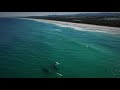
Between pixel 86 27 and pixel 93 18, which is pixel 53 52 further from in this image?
pixel 93 18

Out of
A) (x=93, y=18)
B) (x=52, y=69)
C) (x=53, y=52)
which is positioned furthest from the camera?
(x=93, y=18)

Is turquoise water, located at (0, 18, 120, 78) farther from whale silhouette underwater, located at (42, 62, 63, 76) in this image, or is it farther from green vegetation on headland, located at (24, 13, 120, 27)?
green vegetation on headland, located at (24, 13, 120, 27)

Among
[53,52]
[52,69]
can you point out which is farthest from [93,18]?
[52,69]

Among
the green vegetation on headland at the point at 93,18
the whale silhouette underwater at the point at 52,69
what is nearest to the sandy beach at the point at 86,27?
the green vegetation on headland at the point at 93,18

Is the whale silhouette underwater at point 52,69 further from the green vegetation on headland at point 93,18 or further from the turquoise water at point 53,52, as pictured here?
the green vegetation on headland at point 93,18

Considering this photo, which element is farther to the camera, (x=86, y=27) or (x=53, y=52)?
(x=86, y=27)

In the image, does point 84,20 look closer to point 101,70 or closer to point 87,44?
point 87,44
